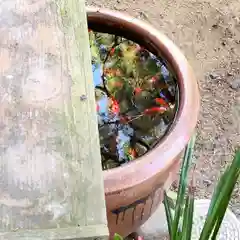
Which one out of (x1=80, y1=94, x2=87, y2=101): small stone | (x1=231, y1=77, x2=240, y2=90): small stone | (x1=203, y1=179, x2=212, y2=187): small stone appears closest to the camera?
(x1=80, y1=94, x2=87, y2=101): small stone

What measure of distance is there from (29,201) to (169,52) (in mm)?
754

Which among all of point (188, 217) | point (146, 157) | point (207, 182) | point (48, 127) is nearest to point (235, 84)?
point (207, 182)

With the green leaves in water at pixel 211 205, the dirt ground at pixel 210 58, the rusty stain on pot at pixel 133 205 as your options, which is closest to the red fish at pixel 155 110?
the rusty stain on pot at pixel 133 205

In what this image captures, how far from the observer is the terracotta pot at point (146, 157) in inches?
52.4

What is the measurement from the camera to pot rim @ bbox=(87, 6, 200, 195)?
4.34ft

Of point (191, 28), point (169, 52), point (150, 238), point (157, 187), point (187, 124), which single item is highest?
point (191, 28)

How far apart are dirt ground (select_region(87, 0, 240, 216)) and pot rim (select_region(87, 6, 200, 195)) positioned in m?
0.52

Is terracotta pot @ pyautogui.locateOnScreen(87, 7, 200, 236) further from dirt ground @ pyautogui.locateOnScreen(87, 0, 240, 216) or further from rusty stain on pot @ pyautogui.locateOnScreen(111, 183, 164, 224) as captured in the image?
dirt ground @ pyautogui.locateOnScreen(87, 0, 240, 216)

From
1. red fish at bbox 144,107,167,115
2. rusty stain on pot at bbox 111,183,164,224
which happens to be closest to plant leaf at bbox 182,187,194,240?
rusty stain on pot at bbox 111,183,164,224

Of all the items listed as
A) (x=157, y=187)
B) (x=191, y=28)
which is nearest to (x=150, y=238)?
(x=157, y=187)

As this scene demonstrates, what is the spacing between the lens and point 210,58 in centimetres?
222

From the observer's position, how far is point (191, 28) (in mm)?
2293

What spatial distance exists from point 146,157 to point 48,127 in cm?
45

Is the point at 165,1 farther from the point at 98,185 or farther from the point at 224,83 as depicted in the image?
the point at 98,185
